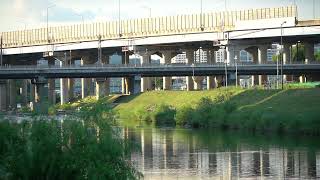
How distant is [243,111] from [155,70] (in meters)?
42.4

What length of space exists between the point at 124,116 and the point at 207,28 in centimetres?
4066

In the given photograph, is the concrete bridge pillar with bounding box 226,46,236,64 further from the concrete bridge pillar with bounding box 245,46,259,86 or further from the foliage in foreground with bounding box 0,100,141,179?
the foliage in foreground with bounding box 0,100,141,179

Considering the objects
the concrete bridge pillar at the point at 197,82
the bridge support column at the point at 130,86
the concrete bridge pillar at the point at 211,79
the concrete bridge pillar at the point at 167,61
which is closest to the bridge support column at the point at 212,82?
the concrete bridge pillar at the point at 211,79

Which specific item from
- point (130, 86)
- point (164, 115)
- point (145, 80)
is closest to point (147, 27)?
point (145, 80)

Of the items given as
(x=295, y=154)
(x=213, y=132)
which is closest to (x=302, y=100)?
(x=213, y=132)

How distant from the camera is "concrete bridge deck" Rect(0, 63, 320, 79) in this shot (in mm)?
138875

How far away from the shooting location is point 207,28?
532 ft

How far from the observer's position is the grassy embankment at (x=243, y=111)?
8969cm

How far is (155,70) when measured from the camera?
14262 centimetres

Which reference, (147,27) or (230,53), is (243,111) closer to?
(230,53)

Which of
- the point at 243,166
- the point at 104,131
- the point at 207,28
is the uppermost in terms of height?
the point at 207,28

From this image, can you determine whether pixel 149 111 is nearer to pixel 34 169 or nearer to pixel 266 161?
pixel 266 161

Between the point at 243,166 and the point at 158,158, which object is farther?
the point at 158,158

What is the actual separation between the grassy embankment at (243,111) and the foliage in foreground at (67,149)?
49.9 metres
